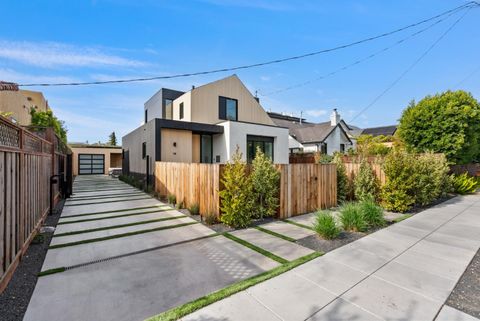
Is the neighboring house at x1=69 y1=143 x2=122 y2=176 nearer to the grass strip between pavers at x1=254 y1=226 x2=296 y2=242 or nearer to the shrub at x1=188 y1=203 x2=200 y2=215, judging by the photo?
the shrub at x1=188 y1=203 x2=200 y2=215

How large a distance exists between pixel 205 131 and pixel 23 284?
35.2 feet

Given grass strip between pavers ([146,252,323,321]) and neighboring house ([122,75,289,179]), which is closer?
grass strip between pavers ([146,252,323,321])

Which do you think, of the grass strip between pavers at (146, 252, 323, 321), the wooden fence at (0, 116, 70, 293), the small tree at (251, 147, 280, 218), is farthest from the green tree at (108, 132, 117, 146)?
the grass strip between pavers at (146, 252, 323, 321)

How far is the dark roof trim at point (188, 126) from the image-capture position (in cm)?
1107

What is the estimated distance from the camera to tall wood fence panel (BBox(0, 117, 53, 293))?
278 cm

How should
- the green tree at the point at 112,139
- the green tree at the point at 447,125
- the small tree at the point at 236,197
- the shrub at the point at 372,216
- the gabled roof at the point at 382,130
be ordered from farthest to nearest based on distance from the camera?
the green tree at the point at 112,139
the gabled roof at the point at 382,130
the green tree at the point at 447,125
the shrub at the point at 372,216
the small tree at the point at 236,197

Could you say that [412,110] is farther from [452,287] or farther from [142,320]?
[142,320]

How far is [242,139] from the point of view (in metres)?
13.7

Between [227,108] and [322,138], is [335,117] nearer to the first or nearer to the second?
[322,138]

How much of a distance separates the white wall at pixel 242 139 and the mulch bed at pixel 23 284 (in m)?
9.43

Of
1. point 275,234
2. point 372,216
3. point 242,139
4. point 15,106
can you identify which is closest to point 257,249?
point 275,234

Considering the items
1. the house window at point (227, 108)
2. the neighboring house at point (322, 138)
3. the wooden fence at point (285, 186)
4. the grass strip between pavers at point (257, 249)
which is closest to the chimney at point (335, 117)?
the neighboring house at point (322, 138)

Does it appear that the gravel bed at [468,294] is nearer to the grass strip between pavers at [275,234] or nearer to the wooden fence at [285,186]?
the grass strip between pavers at [275,234]

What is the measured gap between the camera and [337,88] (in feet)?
47.2
